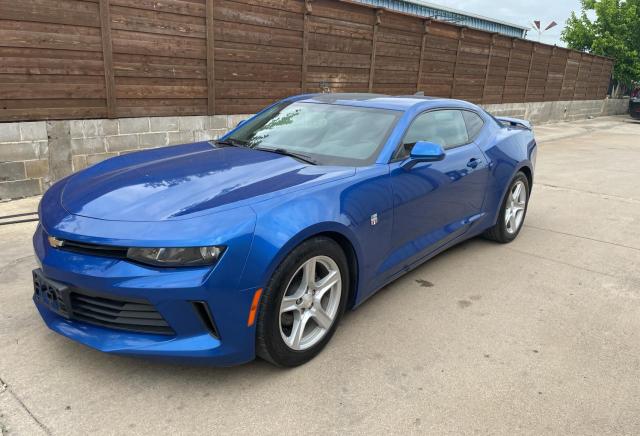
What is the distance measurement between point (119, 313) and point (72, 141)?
4.82 metres

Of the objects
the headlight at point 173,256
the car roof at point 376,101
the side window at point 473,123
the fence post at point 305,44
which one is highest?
the fence post at point 305,44

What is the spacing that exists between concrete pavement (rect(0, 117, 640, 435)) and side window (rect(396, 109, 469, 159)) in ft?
3.59

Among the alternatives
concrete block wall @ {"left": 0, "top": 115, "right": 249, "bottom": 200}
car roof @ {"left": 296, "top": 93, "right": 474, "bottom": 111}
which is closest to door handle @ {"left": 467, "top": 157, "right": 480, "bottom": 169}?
car roof @ {"left": 296, "top": 93, "right": 474, "bottom": 111}

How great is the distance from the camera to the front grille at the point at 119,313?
234 centimetres

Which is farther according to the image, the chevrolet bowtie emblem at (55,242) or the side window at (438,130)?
the side window at (438,130)

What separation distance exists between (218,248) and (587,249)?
13.7 feet

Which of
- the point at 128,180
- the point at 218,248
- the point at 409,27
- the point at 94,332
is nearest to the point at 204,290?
the point at 218,248

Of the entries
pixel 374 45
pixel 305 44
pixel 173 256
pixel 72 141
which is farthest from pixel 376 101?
pixel 374 45

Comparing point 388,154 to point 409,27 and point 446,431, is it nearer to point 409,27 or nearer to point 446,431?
point 446,431

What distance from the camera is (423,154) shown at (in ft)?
11.0

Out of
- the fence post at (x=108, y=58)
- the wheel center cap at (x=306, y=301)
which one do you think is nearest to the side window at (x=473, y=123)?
the wheel center cap at (x=306, y=301)

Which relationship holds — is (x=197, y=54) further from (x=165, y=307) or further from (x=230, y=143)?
(x=165, y=307)

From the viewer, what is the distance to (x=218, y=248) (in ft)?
7.60

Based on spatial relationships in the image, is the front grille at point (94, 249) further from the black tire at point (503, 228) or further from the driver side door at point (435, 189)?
the black tire at point (503, 228)
